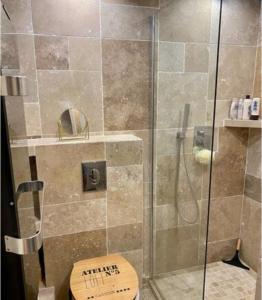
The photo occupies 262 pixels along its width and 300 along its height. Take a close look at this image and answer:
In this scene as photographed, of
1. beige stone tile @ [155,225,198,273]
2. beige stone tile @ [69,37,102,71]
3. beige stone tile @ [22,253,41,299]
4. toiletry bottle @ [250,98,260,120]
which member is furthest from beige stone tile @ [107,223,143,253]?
toiletry bottle @ [250,98,260,120]

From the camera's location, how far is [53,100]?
1.50m

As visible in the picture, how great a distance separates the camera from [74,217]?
1.47 m

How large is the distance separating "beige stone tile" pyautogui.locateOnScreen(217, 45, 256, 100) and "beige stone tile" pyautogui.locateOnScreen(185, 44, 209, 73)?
0.54 meters

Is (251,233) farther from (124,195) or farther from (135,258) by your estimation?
(124,195)

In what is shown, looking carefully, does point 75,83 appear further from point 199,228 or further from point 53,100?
point 199,228

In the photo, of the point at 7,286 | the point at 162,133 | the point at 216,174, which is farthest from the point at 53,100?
the point at 216,174

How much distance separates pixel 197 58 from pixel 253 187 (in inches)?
48.4

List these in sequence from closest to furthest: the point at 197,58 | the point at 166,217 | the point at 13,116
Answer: the point at 13,116, the point at 197,58, the point at 166,217

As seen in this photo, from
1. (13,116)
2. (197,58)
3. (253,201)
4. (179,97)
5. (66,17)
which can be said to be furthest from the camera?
(253,201)

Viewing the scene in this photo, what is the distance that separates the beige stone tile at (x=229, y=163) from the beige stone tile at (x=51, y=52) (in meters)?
1.30

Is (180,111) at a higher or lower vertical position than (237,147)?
higher

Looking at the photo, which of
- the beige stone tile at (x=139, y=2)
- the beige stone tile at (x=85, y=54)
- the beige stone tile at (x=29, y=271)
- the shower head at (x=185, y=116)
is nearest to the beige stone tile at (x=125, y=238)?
the beige stone tile at (x=29, y=271)

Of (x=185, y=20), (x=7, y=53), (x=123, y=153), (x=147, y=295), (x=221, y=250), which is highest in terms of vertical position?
(x=185, y=20)

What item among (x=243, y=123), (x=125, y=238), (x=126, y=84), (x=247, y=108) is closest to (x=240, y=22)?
(x=247, y=108)
